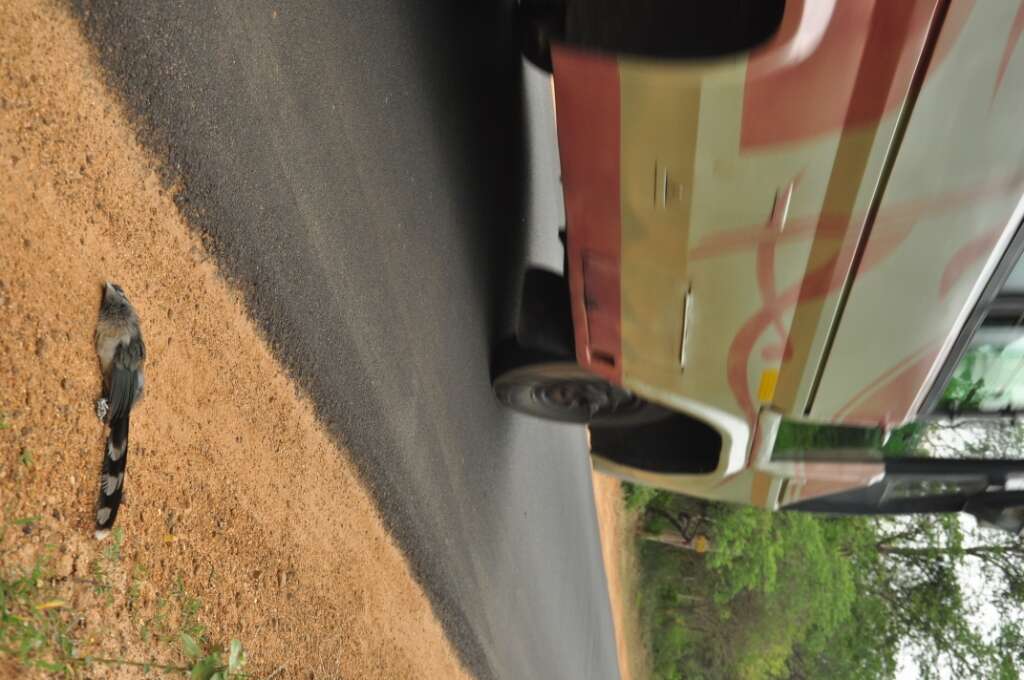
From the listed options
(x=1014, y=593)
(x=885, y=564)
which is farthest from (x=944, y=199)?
(x=885, y=564)

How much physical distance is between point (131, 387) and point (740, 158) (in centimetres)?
236

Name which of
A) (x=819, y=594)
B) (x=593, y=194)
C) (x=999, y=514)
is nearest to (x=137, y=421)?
(x=593, y=194)

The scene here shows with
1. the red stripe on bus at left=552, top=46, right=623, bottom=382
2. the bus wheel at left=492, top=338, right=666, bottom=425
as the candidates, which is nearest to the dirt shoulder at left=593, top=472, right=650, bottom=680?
the bus wheel at left=492, top=338, right=666, bottom=425

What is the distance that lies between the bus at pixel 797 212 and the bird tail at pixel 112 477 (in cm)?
219

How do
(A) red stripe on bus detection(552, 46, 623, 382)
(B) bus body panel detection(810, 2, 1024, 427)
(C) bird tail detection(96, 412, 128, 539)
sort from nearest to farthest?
(C) bird tail detection(96, 412, 128, 539)
(B) bus body panel detection(810, 2, 1024, 427)
(A) red stripe on bus detection(552, 46, 623, 382)

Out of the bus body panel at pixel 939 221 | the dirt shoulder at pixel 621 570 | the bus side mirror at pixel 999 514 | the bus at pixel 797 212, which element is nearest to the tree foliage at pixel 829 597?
the dirt shoulder at pixel 621 570

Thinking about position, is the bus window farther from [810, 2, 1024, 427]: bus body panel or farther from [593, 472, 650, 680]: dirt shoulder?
[593, 472, 650, 680]: dirt shoulder

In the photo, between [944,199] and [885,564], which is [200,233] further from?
[885,564]

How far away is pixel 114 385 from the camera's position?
8.32 ft

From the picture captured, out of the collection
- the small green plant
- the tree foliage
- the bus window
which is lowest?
the tree foliage

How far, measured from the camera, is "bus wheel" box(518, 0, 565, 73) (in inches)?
158

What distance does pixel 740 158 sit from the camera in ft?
11.6

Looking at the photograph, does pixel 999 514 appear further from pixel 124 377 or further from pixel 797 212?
pixel 124 377

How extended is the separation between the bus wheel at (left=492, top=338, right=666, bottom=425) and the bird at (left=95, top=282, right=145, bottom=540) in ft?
11.7
